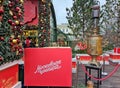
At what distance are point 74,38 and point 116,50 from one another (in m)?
4.90

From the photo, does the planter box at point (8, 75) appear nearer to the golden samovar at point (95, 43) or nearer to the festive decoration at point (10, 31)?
the festive decoration at point (10, 31)

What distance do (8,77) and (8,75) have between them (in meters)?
0.04

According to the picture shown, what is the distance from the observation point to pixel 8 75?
16.9ft

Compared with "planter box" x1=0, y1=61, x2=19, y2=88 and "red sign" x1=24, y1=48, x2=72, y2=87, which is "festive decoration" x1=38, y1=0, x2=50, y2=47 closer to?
"red sign" x1=24, y1=48, x2=72, y2=87

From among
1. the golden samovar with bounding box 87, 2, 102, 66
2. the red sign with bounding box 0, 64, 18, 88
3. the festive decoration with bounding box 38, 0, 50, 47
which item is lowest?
the red sign with bounding box 0, 64, 18, 88

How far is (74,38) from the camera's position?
67.2ft

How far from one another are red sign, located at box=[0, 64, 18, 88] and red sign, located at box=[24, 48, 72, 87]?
917 millimetres

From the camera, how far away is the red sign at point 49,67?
6.57 m

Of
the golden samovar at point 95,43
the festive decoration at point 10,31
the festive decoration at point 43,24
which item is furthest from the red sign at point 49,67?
the festive decoration at point 43,24

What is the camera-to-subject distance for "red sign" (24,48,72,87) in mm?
6570

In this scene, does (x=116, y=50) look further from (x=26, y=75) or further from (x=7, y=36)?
(x=7, y=36)

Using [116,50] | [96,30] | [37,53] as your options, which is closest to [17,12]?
[37,53]

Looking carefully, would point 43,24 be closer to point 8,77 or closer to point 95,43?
point 95,43

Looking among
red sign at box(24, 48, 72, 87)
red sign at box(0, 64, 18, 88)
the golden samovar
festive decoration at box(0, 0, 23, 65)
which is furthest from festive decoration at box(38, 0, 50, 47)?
red sign at box(0, 64, 18, 88)
